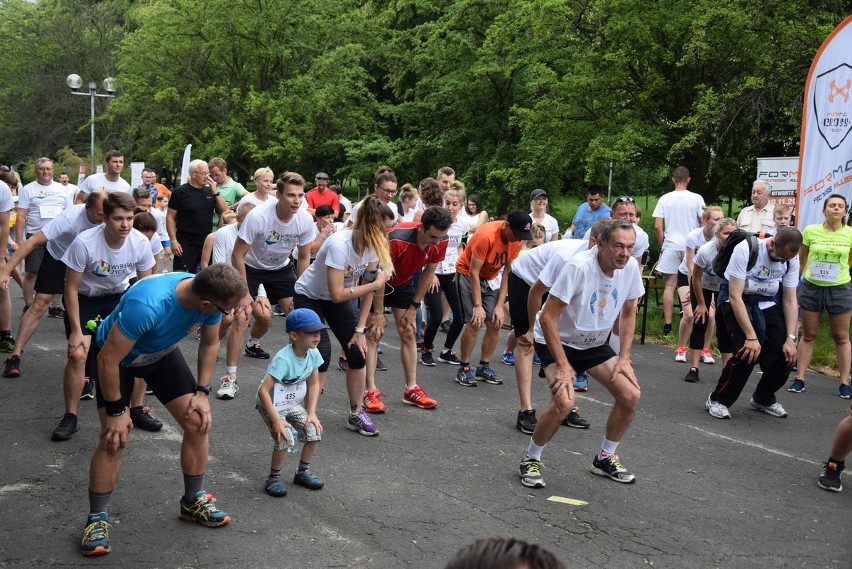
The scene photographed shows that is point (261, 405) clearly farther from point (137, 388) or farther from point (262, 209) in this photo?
point (262, 209)

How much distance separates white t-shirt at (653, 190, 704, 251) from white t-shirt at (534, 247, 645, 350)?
6110 millimetres

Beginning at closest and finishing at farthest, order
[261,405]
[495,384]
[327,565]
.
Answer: [327,565], [261,405], [495,384]

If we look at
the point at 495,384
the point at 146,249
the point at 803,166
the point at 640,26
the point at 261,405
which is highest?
the point at 640,26

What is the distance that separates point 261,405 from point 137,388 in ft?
5.96

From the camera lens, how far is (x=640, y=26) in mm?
17781

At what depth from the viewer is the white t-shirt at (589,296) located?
5945 millimetres

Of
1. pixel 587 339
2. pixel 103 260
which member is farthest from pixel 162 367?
pixel 587 339

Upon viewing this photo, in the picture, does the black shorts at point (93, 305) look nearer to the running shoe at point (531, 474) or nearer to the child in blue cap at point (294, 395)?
the child in blue cap at point (294, 395)

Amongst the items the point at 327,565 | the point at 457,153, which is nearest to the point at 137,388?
the point at 327,565

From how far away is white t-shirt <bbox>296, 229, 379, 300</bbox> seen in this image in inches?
266

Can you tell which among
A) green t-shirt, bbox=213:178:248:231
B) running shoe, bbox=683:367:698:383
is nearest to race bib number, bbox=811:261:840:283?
running shoe, bbox=683:367:698:383

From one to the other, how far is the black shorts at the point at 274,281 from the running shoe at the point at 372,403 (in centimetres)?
133

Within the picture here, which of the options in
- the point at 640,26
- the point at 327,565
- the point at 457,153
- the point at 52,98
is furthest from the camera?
the point at 52,98

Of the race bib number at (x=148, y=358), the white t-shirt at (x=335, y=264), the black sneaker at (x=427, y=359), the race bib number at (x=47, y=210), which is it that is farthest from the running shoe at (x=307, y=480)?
the race bib number at (x=47, y=210)
